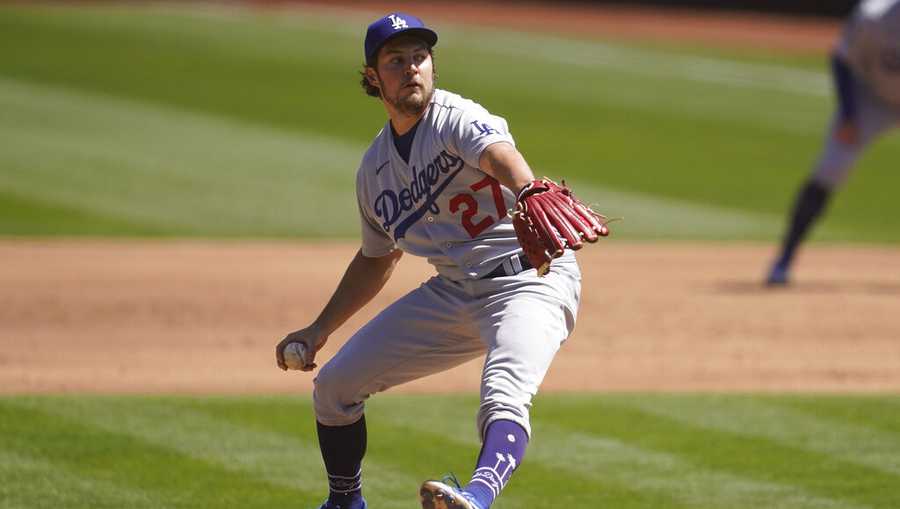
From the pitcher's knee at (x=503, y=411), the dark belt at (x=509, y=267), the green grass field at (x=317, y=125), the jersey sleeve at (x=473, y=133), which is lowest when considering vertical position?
the green grass field at (x=317, y=125)

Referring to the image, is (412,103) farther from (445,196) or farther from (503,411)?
(503,411)

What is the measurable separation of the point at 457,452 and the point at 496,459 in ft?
6.66

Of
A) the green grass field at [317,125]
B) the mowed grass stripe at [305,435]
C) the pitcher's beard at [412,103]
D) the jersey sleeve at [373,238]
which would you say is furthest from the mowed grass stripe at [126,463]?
the green grass field at [317,125]

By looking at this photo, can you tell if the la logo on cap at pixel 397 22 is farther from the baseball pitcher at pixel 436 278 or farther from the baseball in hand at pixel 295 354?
the baseball in hand at pixel 295 354

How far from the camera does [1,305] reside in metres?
9.58

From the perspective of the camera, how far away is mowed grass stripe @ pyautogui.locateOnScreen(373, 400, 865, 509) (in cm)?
568

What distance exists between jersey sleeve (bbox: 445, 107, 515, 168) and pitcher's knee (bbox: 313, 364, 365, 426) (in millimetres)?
898

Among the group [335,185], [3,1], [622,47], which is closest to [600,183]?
[335,185]

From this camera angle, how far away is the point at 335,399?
16.8ft

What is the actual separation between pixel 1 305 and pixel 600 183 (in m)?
6.73

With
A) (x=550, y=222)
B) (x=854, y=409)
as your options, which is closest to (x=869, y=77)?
(x=854, y=409)

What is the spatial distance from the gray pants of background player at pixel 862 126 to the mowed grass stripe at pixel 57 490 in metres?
6.10

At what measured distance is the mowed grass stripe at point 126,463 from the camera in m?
5.68

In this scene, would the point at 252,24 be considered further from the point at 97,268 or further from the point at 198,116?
the point at 97,268
